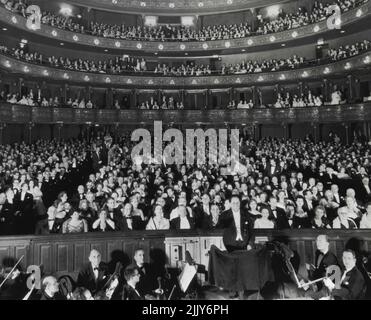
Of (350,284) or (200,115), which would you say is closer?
(350,284)

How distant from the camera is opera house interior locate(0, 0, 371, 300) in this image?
695 centimetres

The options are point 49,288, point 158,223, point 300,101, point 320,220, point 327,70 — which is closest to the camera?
point 49,288

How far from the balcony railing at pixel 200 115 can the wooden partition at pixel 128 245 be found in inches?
686

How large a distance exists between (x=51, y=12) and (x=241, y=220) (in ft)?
87.1

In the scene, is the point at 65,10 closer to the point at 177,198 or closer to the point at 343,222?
the point at 177,198

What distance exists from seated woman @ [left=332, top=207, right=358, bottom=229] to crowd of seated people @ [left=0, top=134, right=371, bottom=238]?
0.7 inches

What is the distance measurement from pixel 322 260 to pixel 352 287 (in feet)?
3.33

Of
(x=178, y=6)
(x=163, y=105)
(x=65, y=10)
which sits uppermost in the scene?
(x=178, y=6)

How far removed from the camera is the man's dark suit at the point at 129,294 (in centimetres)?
564

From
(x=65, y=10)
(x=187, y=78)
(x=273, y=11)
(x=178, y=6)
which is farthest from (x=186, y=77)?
(x=65, y=10)

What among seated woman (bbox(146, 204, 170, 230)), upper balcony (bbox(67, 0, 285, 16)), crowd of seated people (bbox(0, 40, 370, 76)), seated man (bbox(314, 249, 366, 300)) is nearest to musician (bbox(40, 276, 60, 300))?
seated woman (bbox(146, 204, 170, 230))

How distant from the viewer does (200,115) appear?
1117 inches

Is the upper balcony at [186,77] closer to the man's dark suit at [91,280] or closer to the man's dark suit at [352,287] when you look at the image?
the man's dark suit at [91,280]

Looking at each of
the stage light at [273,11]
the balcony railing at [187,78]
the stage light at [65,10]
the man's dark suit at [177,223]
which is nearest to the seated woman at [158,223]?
the man's dark suit at [177,223]
